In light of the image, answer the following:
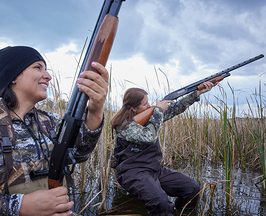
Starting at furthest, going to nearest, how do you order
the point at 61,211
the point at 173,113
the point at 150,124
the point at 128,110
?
the point at 173,113 → the point at 128,110 → the point at 150,124 → the point at 61,211

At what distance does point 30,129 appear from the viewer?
1552 millimetres

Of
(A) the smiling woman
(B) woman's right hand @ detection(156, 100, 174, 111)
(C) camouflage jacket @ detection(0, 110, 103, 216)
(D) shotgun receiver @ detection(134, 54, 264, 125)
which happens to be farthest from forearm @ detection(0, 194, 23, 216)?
(D) shotgun receiver @ detection(134, 54, 264, 125)

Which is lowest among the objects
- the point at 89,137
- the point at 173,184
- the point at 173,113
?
the point at 173,184

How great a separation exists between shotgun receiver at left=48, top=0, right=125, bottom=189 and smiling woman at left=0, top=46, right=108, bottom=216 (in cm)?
7

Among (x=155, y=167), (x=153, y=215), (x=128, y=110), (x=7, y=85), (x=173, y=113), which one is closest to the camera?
(x=7, y=85)

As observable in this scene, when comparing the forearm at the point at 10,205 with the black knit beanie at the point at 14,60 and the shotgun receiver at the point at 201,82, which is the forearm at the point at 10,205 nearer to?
the black knit beanie at the point at 14,60

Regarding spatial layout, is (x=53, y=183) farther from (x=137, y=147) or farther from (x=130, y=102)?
(x=130, y=102)

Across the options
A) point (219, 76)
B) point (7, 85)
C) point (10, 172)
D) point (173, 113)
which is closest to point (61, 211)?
point (10, 172)

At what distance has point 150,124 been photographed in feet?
9.64

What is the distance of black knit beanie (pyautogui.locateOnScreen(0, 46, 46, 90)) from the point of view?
1.48 metres

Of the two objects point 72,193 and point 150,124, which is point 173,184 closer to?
A: point 150,124

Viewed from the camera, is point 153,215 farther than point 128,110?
No

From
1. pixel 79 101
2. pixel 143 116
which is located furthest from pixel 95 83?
pixel 143 116

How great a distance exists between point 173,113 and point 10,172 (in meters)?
2.84
